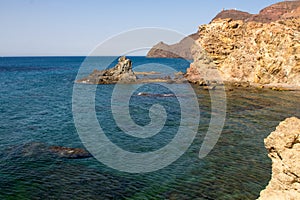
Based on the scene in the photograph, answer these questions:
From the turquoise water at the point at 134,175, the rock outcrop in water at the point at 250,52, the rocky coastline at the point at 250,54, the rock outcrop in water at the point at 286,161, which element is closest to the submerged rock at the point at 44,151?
the turquoise water at the point at 134,175

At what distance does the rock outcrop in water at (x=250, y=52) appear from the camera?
83.4m

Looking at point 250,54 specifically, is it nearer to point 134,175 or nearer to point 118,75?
point 118,75

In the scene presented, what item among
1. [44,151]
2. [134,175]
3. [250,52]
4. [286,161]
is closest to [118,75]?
[250,52]

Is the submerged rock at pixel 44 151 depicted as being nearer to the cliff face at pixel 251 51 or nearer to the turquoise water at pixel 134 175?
the turquoise water at pixel 134 175

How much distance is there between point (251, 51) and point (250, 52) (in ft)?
1.54

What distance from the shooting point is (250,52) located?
96250mm

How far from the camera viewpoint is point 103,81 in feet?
331

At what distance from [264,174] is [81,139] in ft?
72.7

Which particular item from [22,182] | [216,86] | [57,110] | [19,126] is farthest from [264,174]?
[216,86]

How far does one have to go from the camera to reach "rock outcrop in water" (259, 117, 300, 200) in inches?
531

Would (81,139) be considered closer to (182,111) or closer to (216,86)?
(182,111)

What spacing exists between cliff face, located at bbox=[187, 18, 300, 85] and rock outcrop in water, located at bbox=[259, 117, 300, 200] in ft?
251

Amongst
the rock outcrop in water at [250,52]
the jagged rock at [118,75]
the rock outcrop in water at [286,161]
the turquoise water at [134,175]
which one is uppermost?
the rock outcrop in water at [250,52]

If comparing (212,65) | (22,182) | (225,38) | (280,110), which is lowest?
(22,182)
